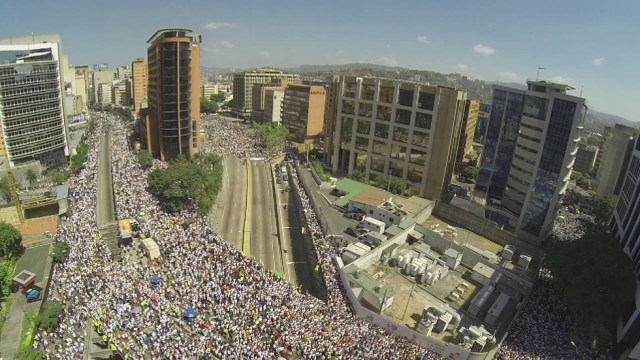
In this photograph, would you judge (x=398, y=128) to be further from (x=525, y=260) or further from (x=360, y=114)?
(x=525, y=260)

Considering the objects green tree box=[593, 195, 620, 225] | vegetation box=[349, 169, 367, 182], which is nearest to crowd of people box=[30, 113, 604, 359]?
vegetation box=[349, 169, 367, 182]

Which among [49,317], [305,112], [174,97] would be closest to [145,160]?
[174,97]

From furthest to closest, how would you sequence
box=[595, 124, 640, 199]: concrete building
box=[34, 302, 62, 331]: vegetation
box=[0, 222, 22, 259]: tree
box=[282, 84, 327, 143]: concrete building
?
box=[282, 84, 327, 143]: concrete building → box=[595, 124, 640, 199]: concrete building → box=[0, 222, 22, 259]: tree → box=[34, 302, 62, 331]: vegetation

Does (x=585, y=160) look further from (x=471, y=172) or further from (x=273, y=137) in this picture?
(x=273, y=137)

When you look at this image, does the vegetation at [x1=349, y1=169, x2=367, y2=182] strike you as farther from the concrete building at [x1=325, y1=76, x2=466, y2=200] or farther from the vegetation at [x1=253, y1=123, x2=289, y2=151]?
the vegetation at [x1=253, y1=123, x2=289, y2=151]

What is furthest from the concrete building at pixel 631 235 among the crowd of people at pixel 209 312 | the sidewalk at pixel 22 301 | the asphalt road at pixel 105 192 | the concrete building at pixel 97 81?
the concrete building at pixel 97 81

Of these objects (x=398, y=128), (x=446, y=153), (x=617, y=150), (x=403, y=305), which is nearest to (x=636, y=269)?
(x=403, y=305)
